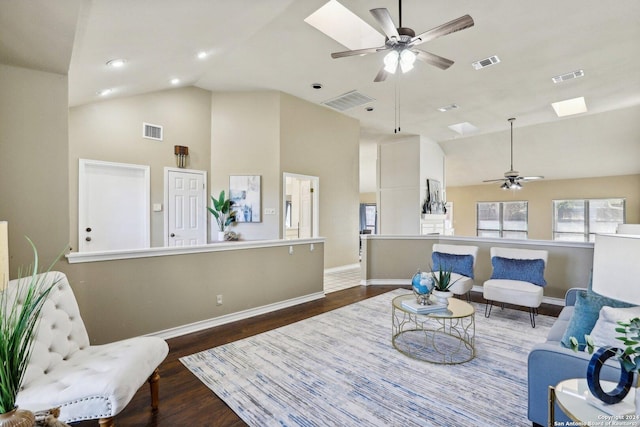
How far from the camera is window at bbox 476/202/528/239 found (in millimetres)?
9805

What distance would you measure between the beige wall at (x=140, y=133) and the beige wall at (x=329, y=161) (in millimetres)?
1617

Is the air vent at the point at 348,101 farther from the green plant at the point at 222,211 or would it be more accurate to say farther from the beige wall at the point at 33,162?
the beige wall at the point at 33,162

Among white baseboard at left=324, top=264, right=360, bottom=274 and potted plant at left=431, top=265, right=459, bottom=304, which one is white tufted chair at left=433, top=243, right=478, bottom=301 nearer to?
potted plant at left=431, top=265, right=459, bottom=304

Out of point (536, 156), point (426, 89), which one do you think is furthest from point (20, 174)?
point (536, 156)

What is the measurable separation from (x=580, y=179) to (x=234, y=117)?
9767mm

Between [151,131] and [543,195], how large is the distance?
1084 cm

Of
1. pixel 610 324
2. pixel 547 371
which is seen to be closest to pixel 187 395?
pixel 547 371

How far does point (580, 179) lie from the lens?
8.63 meters

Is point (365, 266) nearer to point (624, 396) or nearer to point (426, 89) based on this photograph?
point (426, 89)

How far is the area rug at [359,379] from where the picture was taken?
1.99m

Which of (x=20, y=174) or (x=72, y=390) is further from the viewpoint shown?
(x=20, y=174)

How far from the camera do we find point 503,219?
33.3 feet


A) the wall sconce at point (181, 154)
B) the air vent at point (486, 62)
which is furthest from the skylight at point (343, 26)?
the wall sconce at point (181, 154)

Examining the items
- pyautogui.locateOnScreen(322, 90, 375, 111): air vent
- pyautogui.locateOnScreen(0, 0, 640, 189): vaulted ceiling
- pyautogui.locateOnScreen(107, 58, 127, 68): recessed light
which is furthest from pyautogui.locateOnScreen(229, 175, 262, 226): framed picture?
pyautogui.locateOnScreen(107, 58, 127, 68): recessed light
